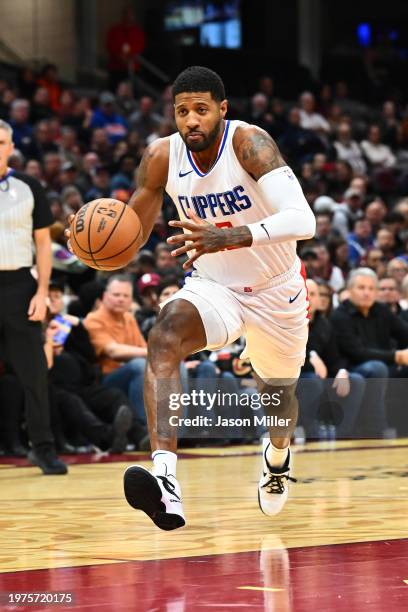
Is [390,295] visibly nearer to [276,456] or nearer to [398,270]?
[398,270]

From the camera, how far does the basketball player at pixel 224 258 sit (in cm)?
504

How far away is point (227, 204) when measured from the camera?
563 centimetres

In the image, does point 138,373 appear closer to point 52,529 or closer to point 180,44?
point 52,529

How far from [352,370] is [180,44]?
14.3m

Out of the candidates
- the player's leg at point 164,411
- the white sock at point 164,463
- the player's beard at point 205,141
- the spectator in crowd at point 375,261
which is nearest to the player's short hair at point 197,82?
the player's beard at point 205,141

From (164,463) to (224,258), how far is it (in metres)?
1.17

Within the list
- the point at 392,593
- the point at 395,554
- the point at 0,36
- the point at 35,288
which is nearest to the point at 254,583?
the point at 392,593

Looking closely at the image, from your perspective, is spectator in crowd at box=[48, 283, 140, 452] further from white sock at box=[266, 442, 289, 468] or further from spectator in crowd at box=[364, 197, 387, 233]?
spectator in crowd at box=[364, 197, 387, 233]

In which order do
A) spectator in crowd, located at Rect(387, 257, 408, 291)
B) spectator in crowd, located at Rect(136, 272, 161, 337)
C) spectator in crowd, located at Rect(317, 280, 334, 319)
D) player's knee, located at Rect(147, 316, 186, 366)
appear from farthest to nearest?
Result: spectator in crowd, located at Rect(387, 257, 408, 291)
spectator in crowd, located at Rect(317, 280, 334, 319)
spectator in crowd, located at Rect(136, 272, 161, 337)
player's knee, located at Rect(147, 316, 186, 366)

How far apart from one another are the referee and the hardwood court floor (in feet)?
1.09

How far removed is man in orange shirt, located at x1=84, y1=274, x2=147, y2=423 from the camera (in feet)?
32.3


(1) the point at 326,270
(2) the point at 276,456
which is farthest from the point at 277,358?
(1) the point at 326,270

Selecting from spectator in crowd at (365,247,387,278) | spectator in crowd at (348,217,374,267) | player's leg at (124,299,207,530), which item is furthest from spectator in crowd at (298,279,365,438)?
player's leg at (124,299,207,530)

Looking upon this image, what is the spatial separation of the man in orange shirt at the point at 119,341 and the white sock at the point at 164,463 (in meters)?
4.79
